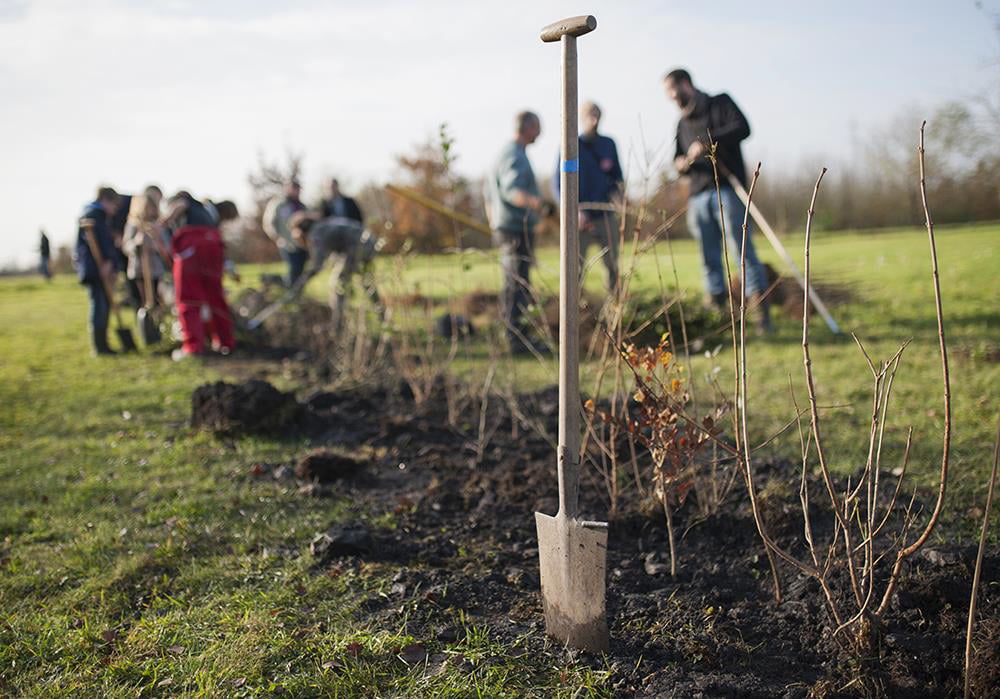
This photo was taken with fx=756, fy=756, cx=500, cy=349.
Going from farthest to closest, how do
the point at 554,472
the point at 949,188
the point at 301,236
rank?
the point at 949,188, the point at 301,236, the point at 554,472

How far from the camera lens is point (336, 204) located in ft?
32.6

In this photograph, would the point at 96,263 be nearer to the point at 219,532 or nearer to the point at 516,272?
the point at 516,272

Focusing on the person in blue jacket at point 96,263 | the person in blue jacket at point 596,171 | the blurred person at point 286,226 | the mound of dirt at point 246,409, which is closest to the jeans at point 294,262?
the blurred person at point 286,226

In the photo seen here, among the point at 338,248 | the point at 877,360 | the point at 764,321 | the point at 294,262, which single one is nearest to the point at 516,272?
the point at 764,321

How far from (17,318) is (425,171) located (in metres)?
17.7

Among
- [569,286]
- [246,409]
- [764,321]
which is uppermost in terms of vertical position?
[569,286]

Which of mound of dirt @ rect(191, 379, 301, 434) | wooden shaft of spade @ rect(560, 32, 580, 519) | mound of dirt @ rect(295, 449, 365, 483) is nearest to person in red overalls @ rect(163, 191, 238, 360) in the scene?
mound of dirt @ rect(191, 379, 301, 434)

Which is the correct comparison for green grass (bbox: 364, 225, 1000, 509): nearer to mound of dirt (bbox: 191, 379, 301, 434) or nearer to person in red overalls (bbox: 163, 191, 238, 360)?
mound of dirt (bbox: 191, 379, 301, 434)

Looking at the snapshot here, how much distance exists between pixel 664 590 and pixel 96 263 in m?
7.96

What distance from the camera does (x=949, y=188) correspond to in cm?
2500

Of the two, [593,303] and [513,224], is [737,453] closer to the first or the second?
[513,224]

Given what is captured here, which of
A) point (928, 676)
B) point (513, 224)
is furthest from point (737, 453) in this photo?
point (513, 224)

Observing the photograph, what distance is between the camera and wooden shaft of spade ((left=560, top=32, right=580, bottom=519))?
2.30m

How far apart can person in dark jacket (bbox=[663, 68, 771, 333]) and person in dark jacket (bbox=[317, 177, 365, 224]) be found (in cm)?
486
